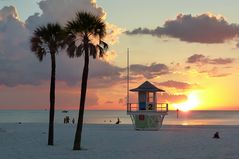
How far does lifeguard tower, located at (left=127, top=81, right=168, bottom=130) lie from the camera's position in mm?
52312

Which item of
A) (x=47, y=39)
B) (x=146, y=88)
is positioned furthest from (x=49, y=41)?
(x=146, y=88)

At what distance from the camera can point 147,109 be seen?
173 ft

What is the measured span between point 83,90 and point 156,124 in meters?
25.5

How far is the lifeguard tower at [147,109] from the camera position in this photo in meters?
52.3

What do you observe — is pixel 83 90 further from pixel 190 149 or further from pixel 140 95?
pixel 140 95

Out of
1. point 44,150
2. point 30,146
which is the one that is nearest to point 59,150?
point 44,150

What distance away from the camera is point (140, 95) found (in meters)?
52.5

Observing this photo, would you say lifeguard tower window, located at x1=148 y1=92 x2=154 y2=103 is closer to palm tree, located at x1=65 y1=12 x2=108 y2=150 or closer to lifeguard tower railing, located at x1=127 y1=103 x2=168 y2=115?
lifeguard tower railing, located at x1=127 y1=103 x2=168 y2=115

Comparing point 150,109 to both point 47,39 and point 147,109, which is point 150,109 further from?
point 47,39

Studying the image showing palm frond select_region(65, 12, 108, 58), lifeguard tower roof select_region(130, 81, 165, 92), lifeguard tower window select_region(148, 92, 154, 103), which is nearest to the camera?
palm frond select_region(65, 12, 108, 58)

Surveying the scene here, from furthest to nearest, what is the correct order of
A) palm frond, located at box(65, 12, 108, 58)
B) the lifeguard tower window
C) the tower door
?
the lifeguard tower window, the tower door, palm frond, located at box(65, 12, 108, 58)

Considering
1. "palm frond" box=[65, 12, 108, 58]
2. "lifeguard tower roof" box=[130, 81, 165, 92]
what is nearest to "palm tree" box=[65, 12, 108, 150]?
"palm frond" box=[65, 12, 108, 58]

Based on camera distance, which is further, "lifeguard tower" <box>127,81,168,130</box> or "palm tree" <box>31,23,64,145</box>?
"lifeguard tower" <box>127,81,168,130</box>

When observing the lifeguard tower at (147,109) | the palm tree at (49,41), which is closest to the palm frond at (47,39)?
the palm tree at (49,41)
